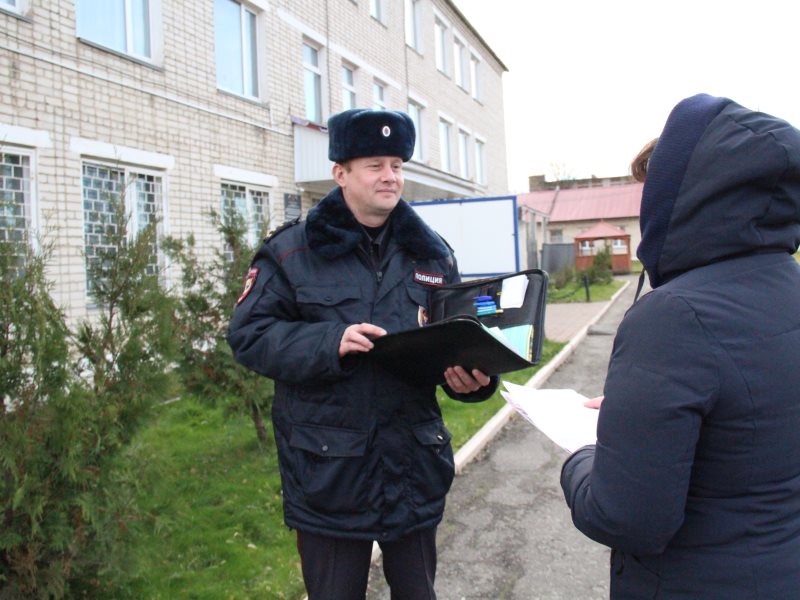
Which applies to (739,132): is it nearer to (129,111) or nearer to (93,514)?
(93,514)

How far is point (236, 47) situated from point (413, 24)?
9185 mm

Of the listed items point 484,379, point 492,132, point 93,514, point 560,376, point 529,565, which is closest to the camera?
point 484,379

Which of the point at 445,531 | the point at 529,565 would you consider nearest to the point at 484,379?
the point at 529,565

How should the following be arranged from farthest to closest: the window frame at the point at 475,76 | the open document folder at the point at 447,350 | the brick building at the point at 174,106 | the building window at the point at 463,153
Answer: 1. the window frame at the point at 475,76
2. the building window at the point at 463,153
3. the brick building at the point at 174,106
4. the open document folder at the point at 447,350

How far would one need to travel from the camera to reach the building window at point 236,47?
401 inches

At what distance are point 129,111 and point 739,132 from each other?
8.20 meters

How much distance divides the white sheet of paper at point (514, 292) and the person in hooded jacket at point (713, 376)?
82 centimetres

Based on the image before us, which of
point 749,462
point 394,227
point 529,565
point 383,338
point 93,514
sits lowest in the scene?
point 529,565

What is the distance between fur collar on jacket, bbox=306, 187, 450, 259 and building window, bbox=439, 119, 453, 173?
18.5 metres

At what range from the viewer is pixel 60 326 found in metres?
2.68

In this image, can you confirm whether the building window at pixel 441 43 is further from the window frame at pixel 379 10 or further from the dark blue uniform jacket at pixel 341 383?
the dark blue uniform jacket at pixel 341 383

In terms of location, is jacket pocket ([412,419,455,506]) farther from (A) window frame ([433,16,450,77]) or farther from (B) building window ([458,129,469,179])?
(B) building window ([458,129,469,179])

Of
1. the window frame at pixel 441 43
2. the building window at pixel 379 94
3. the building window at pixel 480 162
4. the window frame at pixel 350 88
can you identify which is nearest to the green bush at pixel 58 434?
the window frame at pixel 350 88

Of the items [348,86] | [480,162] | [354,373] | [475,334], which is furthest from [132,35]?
[480,162]
